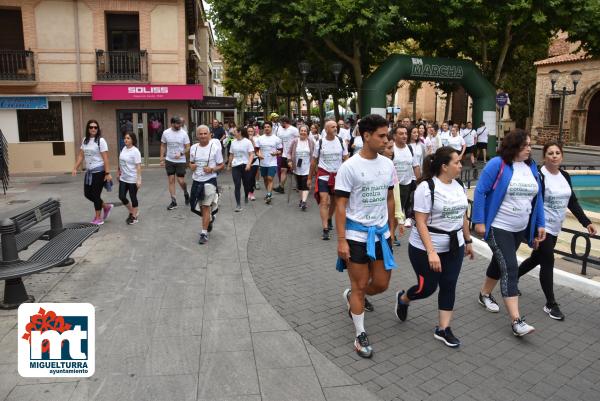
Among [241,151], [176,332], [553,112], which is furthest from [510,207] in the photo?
[553,112]

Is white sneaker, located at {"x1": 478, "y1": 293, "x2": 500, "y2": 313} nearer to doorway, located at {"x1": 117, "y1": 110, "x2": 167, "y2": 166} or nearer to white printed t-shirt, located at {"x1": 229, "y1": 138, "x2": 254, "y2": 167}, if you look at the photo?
white printed t-shirt, located at {"x1": 229, "y1": 138, "x2": 254, "y2": 167}

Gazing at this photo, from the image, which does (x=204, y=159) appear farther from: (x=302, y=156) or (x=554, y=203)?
(x=554, y=203)

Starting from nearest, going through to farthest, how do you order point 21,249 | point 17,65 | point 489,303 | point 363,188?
1. point 363,188
2. point 489,303
3. point 21,249
4. point 17,65

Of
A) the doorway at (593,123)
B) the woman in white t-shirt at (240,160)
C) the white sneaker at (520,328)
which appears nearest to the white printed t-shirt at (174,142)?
the woman in white t-shirt at (240,160)

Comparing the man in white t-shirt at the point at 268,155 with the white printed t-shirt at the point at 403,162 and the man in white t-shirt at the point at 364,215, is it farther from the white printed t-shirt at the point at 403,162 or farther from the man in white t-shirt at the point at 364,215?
the man in white t-shirt at the point at 364,215

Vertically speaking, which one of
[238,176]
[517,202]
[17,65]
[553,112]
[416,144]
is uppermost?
[17,65]

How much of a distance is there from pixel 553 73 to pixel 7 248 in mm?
20738

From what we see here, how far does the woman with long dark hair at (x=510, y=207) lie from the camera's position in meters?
4.54

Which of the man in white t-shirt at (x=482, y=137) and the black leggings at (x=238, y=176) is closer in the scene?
the black leggings at (x=238, y=176)

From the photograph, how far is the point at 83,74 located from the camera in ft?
61.1

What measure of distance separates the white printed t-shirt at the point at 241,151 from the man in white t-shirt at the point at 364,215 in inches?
238

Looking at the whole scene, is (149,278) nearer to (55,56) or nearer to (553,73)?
(55,56)

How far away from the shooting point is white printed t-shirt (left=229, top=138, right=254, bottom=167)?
1000 cm

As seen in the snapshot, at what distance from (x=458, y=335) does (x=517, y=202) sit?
4.26 ft
